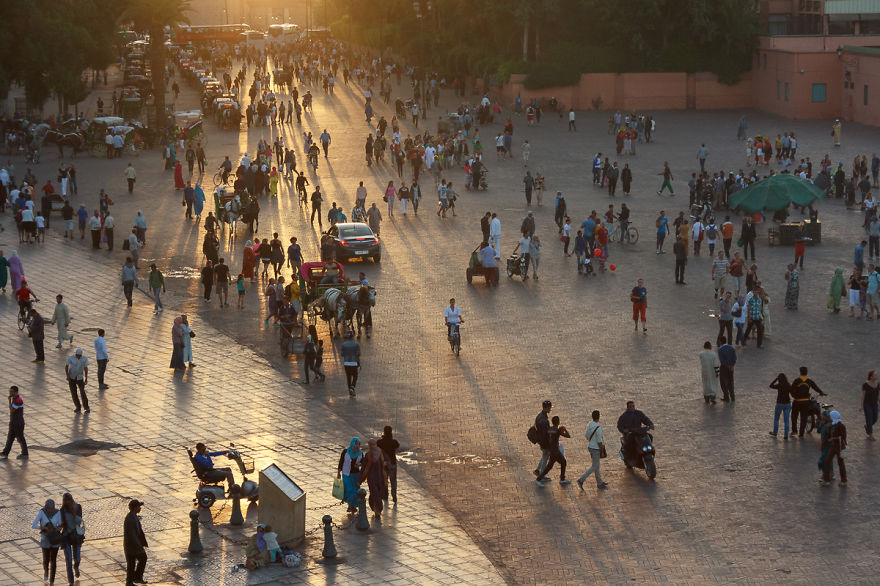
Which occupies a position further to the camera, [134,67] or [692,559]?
[134,67]

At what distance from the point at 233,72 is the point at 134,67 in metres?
7.28

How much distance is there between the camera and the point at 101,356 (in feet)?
78.7

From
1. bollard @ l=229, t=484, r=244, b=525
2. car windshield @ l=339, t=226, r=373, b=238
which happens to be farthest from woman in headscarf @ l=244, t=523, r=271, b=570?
car windshield @ l=339, t=226, r=373, b=238

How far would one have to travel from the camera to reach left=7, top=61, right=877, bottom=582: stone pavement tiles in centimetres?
1717

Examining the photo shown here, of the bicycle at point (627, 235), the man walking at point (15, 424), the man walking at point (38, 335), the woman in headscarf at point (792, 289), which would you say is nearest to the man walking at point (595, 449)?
the man walking at point (15, 424)

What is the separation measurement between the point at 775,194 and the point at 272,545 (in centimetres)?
Answer: 2539

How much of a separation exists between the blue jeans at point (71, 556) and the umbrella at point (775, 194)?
2623cm

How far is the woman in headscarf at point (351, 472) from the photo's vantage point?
1823cm

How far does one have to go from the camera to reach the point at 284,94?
7969 cm

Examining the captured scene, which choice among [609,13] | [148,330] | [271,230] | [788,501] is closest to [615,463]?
[788,501]

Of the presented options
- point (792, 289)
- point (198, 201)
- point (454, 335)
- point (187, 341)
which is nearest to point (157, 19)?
point (198, 201)

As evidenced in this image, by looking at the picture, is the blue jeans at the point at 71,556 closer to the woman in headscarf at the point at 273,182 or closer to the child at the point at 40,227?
Result: the child at the point at 40,227

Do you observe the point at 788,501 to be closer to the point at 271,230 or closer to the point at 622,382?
the point at 622,382

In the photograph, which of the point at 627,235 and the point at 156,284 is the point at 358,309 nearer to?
the point at 156,284
